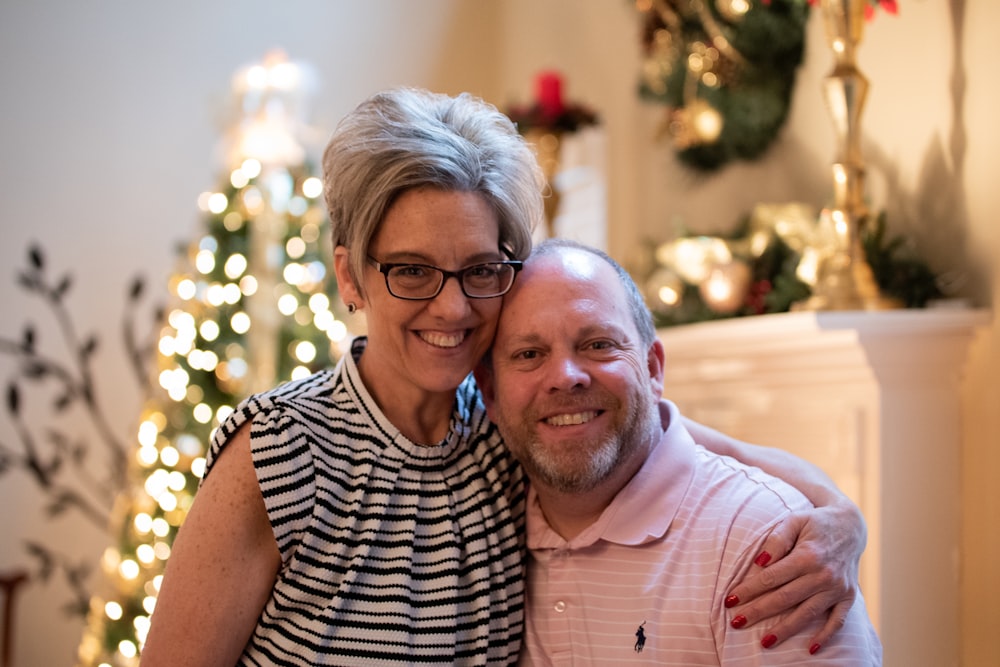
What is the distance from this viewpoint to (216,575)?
56.4 inches

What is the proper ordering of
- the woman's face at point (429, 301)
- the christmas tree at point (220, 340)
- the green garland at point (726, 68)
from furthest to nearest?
the christmas tree at point (220, 340) → the green garland at point (726, 68) → the woman's face at point (429, 301)

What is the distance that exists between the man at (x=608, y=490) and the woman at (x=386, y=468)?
2.3 inches

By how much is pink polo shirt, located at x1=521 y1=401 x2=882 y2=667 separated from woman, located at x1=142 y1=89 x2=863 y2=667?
2.0 inches

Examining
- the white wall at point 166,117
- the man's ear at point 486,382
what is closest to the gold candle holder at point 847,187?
the white wall at point 166,117

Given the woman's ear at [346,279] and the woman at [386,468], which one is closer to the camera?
the woman at [386,468]

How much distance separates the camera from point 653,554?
1.57 metres

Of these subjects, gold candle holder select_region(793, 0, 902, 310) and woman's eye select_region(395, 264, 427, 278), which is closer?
woman's eye select_region(395, 264, 427, 278)

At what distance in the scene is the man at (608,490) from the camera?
1511 millimetres

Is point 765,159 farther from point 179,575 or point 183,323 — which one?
point 179,575

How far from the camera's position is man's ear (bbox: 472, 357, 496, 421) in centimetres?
172

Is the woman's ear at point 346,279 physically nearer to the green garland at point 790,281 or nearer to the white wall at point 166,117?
the green garland at point 790,281

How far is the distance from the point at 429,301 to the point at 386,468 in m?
0.26

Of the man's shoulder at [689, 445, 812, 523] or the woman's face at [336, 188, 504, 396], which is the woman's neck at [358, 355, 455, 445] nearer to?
the woman's face at [336, 188, 504, 396]

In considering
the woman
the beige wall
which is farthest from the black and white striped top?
the beige wall
